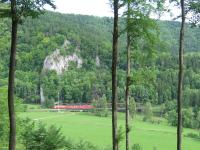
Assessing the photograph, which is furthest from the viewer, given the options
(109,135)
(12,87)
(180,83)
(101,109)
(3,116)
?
(101,109)

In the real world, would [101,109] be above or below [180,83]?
below

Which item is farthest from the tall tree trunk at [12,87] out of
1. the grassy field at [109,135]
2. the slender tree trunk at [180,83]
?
the grassy field at [109,135]

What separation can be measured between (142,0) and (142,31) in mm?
1374

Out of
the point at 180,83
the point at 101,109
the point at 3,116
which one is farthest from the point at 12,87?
the point at 101,109

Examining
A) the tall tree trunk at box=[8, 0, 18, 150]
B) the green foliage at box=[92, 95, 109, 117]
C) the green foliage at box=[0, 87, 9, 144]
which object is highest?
the tall tree trunk at box=[8, 0, 18, 150]

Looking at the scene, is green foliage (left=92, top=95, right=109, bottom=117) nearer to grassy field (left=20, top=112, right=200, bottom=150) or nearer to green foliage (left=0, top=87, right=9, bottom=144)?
grassy field (left=20, top=112, right=200, bottom=150)

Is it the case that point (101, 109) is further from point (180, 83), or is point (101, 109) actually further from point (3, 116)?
point (180, 83)

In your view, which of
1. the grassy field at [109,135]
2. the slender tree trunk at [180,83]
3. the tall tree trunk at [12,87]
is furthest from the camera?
the grassy field at [109,135]

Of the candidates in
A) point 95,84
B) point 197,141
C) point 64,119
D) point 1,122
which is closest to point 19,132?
point 1,122

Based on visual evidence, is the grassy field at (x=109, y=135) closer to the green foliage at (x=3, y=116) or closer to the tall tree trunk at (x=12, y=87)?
the green foliage at (x=3, y=116)

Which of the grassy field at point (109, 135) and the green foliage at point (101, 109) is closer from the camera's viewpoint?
the grassy field at point (109, 135)

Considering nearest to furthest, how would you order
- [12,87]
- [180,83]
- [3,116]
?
[12,87] < [180,83] < [3,116]

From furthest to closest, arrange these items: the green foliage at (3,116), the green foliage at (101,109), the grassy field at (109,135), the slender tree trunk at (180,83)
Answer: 1. the green foliage at (101,109)
2. the grassy field at (109,135)
3. the green foliage at (3,116)
4. the slender tree trunk at (180,83)

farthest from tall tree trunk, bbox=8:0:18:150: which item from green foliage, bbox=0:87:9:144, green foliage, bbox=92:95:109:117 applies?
green foliage, bbox=92:95:109:117
